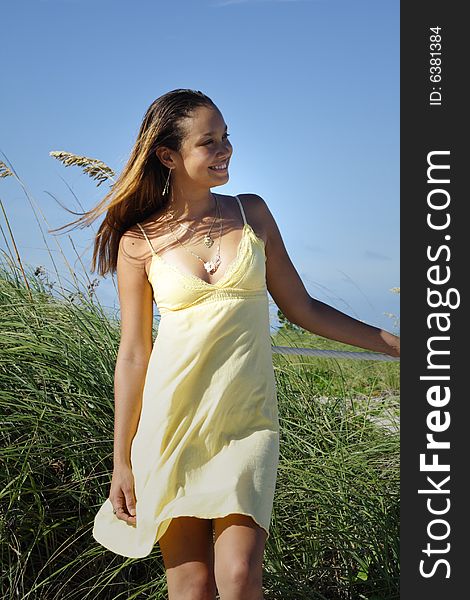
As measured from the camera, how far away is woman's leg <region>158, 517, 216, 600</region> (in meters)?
2.57

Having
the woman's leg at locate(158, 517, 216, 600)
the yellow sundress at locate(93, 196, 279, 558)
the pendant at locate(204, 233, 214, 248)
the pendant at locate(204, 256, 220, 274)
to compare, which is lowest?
the woman's leg at locate(158, 517, 216, 600)

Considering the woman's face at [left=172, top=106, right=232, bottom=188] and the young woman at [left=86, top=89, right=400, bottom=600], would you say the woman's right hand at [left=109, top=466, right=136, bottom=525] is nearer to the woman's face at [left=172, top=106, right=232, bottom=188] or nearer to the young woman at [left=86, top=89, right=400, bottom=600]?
the young woman at [left=86, top=89, right=400, bottom=600]

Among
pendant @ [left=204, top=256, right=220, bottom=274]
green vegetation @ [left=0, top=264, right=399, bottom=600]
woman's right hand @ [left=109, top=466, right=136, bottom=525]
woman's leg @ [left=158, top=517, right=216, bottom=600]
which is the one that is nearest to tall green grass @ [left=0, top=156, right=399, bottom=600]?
green vegetation @ [left=0, top=264, right=399, bottom=600]

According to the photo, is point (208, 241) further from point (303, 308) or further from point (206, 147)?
point (303, 308)

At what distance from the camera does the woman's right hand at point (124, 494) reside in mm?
2713

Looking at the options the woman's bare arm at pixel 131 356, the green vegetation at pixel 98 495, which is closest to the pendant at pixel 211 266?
the woman's bare arm at pixel 131 356

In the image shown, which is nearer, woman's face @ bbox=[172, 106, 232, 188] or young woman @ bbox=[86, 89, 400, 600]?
young woman @ bbox=[86, 89, 400, 600]

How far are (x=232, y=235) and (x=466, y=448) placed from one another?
39.2 inches

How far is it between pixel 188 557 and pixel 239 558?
0.74ft

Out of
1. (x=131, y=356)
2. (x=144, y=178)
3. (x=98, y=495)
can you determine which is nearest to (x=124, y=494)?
(x=131, y=356)

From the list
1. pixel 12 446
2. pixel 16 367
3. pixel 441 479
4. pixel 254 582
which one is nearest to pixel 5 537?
pixel 12 446

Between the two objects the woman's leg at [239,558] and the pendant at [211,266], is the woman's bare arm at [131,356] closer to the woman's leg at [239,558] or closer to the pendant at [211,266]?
the pendant at [211,266]

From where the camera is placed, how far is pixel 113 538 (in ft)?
8.99

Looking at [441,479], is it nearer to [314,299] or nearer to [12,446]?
[314,299]
